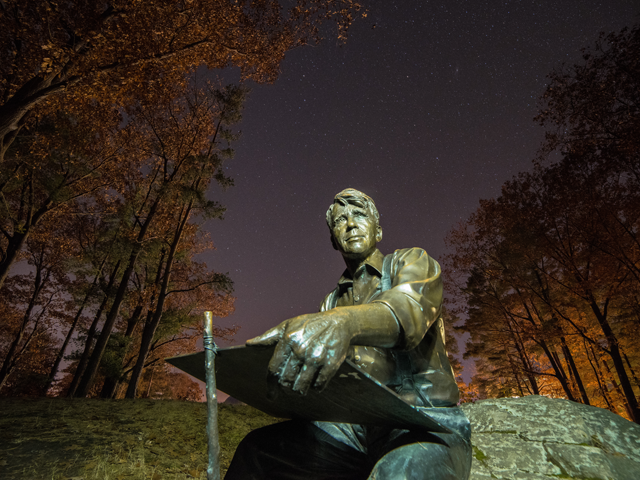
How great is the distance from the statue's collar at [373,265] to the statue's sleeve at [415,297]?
0.25 meters

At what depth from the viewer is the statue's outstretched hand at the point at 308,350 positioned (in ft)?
3.07

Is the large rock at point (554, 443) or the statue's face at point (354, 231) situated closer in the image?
the statue's face at point (354, 231)

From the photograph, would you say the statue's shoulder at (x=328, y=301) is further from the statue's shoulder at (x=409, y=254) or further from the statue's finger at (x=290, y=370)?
the statue's finger at (x=290, y=370)

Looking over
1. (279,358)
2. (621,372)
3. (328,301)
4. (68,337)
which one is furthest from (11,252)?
(621,372)

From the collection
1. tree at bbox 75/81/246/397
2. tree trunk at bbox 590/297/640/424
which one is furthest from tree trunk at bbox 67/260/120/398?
tree trunk at bbox 590/297/640/424

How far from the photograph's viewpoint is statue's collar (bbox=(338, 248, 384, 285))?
198 cm

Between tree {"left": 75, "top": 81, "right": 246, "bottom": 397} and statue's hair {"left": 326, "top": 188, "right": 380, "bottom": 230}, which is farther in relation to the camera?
tree {"left": 75, "top": 81, "right": 246, "bottom": 397}

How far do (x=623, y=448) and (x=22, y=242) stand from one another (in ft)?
43.9

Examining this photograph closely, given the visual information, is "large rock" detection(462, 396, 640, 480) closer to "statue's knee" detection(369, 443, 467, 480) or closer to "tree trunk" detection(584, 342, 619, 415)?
"statue's knee" detection(369, 443, 467, 480)

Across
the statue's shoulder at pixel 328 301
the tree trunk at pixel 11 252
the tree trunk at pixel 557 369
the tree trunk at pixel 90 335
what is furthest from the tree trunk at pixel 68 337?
the tree trunk at pixel 557 369

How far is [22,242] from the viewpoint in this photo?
9594 millimetres

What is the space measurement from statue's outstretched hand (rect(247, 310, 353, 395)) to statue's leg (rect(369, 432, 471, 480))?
0.51m

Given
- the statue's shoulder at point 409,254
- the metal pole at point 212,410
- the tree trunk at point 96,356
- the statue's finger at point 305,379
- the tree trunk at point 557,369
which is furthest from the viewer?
the tree trunk at point 557,369

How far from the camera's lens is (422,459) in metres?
1.15
